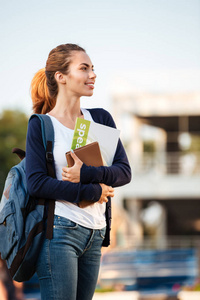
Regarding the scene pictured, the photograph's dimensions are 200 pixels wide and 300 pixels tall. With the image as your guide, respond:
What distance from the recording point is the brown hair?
237cm

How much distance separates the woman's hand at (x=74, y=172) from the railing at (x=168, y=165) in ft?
56.7

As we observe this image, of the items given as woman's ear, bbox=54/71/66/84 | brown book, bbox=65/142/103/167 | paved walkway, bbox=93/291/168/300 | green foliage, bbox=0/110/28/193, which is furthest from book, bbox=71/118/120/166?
green foliage, bbox=0/110/28/193

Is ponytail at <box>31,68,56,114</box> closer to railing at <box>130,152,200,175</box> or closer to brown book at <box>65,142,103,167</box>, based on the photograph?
brown book at <box>65,142,103,167</box>

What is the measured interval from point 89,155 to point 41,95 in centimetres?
48

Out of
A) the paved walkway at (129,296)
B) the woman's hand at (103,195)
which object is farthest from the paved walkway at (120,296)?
the woman's hand at (103,195)

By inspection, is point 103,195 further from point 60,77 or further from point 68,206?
point 60,77

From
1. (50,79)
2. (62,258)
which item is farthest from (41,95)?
(62,258)

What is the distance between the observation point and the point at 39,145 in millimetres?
2205

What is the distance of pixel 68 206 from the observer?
2.19 metres

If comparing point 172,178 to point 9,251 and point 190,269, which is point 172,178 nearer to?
point 190,269

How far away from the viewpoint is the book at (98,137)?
2236 mm

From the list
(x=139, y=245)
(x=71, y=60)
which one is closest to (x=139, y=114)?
(x=139, y=245)

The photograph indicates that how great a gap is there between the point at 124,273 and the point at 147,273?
1.51 ft

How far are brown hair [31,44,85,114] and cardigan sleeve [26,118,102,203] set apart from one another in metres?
0.32
